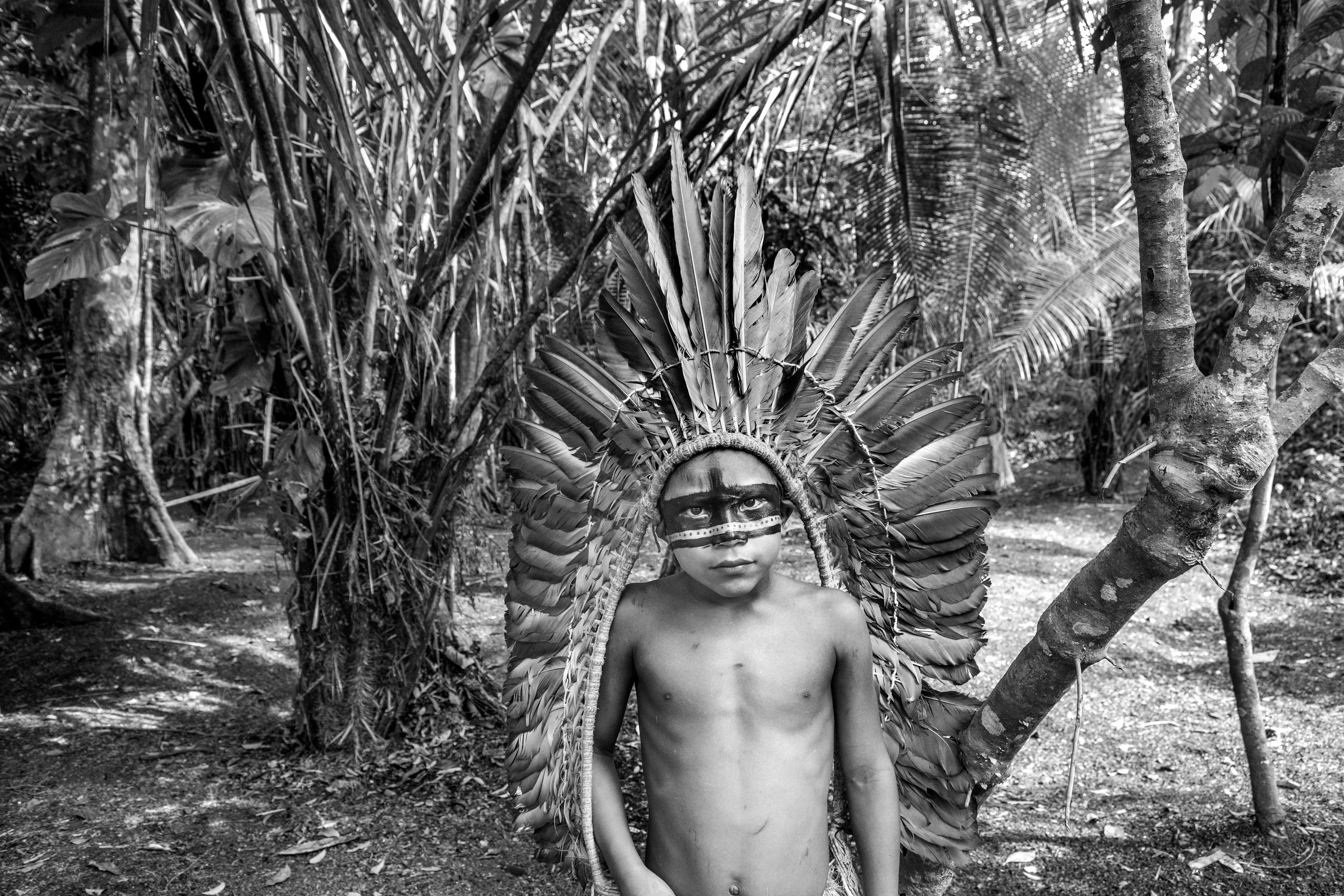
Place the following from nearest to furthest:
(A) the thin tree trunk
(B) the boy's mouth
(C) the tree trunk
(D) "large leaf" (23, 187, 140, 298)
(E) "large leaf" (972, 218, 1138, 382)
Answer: (B) the boy's mouth
(A) the thin tree trunk
(D) "large leaf" (23, 187, 140, 298)
(C) the tree trunk
(E) "large leaf" (972, 218, 1138, 382)

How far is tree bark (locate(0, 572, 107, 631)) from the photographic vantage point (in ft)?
16.6

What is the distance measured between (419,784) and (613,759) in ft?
6.38

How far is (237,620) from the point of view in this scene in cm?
561

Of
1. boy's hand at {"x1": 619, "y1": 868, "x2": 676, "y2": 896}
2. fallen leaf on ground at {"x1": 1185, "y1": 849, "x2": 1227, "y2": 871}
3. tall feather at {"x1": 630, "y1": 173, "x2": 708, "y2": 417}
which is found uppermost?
tall feather at {"x1": 630, "y1": 173, "x2": 708, "y2": 417}

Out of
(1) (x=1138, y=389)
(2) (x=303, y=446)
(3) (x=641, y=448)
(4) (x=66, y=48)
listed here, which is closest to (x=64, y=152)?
(4) (x=66, y=48)

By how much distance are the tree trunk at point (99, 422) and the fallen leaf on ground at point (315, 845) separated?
3936mm

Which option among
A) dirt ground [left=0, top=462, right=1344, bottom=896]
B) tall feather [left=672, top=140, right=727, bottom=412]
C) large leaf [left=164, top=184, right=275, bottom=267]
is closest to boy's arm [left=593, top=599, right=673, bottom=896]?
tall feather [left=672, top=140, right=727, bottom=412]

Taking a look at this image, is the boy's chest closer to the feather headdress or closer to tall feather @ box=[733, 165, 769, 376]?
the feather headdress

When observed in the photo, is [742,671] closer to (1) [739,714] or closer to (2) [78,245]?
(1) [739,714]

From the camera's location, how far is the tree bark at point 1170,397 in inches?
58.1

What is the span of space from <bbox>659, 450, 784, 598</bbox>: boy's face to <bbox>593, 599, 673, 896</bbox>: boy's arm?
0.62 feet

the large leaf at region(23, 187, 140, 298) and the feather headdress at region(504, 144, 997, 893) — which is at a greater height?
the large leaf at region(23, 187, 140, 298)

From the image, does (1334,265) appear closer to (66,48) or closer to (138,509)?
(138,509)

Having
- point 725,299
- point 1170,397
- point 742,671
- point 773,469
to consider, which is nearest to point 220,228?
point 725,299
